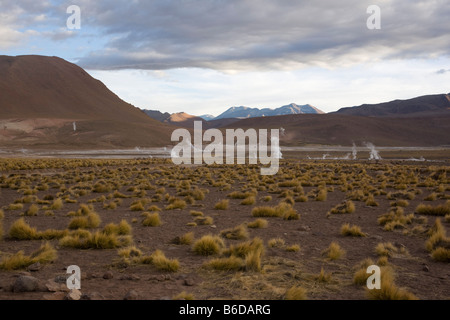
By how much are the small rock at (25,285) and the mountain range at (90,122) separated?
288ft

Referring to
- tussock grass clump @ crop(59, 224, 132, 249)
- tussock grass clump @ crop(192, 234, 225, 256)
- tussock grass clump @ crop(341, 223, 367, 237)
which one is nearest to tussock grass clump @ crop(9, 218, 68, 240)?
tussock grass clump @ crop(59, 224, 132, 249)

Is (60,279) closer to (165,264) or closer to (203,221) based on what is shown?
(165,264)

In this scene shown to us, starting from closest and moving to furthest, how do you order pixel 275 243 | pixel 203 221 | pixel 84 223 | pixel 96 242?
pixel 96 242 < pixel 275 243 < pixel 84 223 < pixel 203 221

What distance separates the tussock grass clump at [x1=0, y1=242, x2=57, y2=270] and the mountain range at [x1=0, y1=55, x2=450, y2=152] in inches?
3375

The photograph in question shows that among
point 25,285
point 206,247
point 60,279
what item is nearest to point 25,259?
point 60,279

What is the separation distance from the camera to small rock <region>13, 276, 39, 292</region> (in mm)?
5883

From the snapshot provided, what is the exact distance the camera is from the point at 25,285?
5.89 meters

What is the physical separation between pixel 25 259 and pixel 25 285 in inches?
69.2

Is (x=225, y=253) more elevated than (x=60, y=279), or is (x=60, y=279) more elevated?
(x=60, y=279)

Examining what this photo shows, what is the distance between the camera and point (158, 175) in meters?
32.8

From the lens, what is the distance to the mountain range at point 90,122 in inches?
4006

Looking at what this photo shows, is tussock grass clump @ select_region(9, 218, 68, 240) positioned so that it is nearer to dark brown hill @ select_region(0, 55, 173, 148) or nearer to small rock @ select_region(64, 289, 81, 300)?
small rock @ select_region(64, 289, 81, 300)

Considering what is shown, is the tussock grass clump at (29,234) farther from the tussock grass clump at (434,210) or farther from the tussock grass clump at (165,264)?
the tussock grass clump at (434,210)
